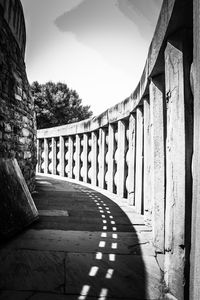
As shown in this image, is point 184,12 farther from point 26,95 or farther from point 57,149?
point 57,149

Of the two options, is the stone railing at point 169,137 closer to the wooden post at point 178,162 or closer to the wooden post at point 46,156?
the wooden post at point 178,162

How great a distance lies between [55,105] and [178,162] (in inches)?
818

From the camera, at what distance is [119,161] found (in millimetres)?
4297

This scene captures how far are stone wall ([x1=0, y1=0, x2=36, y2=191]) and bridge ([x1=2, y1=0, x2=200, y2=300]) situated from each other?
94 cm

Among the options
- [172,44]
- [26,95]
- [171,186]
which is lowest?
[171,186]

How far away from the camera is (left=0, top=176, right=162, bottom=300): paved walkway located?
136 cm

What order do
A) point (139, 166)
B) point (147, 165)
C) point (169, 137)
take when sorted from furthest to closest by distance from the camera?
point (139, 166), point (147, 165), point (169, 137)

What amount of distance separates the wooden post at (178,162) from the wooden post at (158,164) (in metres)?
0.46

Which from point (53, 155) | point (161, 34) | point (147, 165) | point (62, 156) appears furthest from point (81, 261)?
point (53, 155)

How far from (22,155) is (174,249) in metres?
2.88

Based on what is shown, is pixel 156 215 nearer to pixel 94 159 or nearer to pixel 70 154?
pixel 94 159

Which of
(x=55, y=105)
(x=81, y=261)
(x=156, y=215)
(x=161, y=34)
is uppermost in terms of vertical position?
(x=55, y=105)

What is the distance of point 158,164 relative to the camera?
6.46ft

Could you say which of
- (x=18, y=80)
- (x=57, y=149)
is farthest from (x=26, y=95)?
(x=57, y=149)
